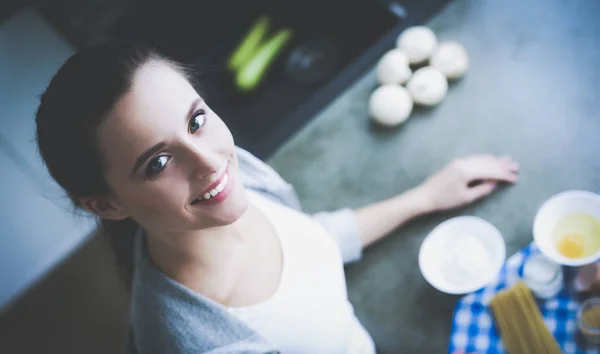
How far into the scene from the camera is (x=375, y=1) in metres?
1.54

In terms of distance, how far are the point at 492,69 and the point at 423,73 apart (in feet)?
0.60

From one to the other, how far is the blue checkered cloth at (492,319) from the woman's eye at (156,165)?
63 centimetres

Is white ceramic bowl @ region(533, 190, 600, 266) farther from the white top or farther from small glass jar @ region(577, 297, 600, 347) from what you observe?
the white top

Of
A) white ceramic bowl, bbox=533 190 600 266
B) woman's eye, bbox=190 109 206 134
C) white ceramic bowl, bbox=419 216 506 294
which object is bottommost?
white ceramic bowl, bbox=419 216 506 294

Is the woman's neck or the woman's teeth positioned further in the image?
the woman's neck

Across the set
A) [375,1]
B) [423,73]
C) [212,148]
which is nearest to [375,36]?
[375,1]

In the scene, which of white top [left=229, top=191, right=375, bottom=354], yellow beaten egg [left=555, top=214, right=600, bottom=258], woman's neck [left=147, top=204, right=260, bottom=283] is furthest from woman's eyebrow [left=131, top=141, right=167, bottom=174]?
yellow beaten egg [left=555, top=214, right=600, bottom=258]

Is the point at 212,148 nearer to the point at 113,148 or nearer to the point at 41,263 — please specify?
the point at 113,148

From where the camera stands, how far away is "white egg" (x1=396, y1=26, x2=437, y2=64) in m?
1.38

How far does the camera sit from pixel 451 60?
1.33 m

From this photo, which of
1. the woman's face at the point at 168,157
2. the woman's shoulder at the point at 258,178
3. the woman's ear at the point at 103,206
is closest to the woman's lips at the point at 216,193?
the woman's face at the point at 168,157

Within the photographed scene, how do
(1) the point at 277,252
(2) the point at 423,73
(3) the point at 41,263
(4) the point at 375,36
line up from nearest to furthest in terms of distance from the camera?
(1) the point at 277,252, (2) the point at 423,73, (4) the point at 375,36, (3) the point at 41,263

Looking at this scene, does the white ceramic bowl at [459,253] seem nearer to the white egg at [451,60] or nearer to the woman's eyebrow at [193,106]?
the white egg at [451,60]

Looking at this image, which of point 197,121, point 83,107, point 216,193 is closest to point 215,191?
point 216,193
